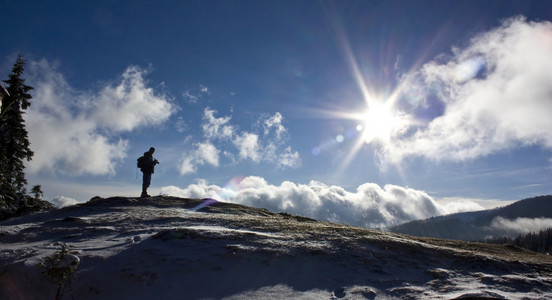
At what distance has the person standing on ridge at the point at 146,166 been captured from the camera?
2475 centimetres

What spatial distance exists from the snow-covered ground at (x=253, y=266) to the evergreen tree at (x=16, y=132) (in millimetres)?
11687

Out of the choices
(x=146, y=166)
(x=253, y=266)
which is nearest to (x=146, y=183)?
(x=146, y=166)

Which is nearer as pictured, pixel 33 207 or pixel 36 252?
pixel 36 252

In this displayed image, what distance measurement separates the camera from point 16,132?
2342cm

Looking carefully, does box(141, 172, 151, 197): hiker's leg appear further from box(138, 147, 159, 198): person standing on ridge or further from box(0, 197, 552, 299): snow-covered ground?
box(0, 197, 552, 299): snow-covered ground

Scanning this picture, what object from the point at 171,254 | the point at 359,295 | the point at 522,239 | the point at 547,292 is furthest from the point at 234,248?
the point at 522,239

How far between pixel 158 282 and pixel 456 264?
10448 millimetres

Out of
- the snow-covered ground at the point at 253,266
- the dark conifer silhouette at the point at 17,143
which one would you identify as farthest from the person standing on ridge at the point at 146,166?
the snow-covered ground at the point at 253,266

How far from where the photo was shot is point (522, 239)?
17762 centimetres

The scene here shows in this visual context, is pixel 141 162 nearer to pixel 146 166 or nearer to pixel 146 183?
pixel 146 166

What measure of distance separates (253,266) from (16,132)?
24721 mm

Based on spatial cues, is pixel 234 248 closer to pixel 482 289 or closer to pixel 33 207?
pixel 482 289

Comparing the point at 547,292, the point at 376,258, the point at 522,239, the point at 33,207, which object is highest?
the point at 33,207

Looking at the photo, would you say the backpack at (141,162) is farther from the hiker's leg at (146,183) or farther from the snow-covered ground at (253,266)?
the snow-covered ground at (253,266)
